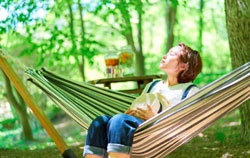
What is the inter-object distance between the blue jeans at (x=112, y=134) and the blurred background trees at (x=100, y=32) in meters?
0.82

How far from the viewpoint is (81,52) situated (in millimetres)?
5527

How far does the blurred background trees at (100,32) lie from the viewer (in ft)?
17.1

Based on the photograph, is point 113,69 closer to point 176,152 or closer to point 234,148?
point 176,152

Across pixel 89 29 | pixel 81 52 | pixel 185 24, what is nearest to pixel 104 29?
pixel 89 29

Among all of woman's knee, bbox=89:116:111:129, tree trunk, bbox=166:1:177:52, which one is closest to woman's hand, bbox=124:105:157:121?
woman's knee, bbox=89:116:111:129

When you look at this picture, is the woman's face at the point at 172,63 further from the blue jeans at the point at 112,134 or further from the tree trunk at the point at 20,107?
the tree trunk at the point at 20,107

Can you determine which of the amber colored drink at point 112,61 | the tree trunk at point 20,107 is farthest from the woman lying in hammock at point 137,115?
the tree trunk at point 20,107

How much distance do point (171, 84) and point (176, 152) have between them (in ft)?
5.41

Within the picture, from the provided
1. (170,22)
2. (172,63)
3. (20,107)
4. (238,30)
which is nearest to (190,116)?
(172,63)

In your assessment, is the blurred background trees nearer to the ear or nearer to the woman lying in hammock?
the woman lying in hammock

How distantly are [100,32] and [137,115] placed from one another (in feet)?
23.4

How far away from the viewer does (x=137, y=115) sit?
2.12 meters

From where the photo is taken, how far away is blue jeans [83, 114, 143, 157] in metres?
1.96

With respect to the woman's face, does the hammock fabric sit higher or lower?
lower
